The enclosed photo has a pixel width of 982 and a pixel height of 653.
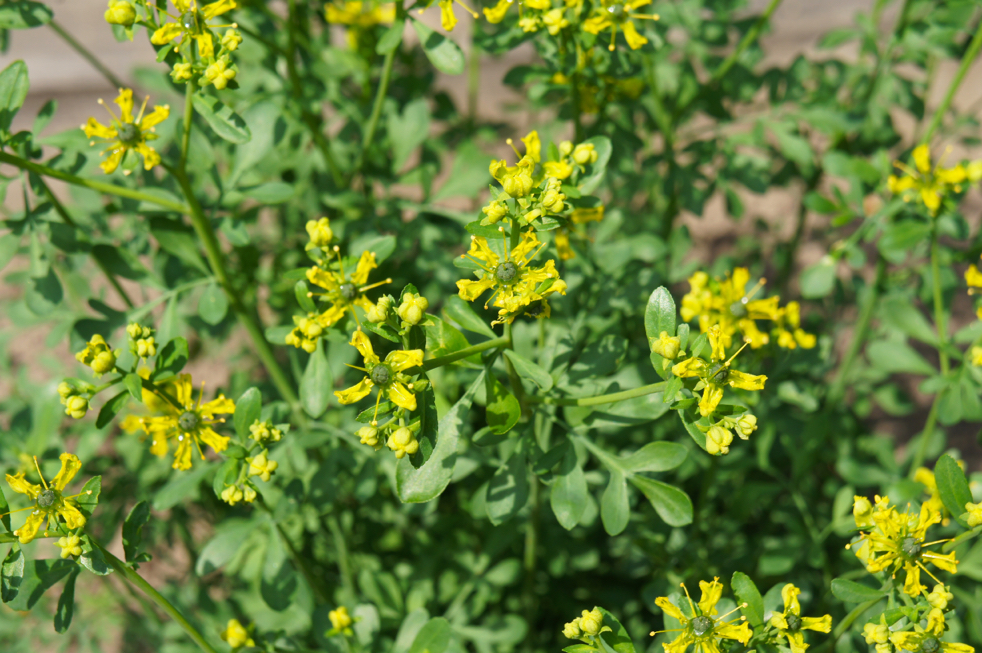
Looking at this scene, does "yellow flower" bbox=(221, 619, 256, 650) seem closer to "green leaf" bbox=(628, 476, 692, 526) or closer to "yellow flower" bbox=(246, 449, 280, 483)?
"yellow flower" bbox=(246, 449, 280, 483)

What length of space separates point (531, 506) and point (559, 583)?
104 centimetres

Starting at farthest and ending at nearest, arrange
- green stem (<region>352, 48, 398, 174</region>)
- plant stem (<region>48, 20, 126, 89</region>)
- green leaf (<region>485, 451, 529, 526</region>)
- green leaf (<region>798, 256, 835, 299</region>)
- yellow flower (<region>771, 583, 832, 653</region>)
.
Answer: green leaf (<region>798, 256, 835, 299</region>), plant stem (<region>48, 20, 126, 89</region>), green stem (<region>352, 48, 398, 174</region>), green leaf (<region>485, 451, 529, 526</region>), yellow flower (<region>771, 583, 832, 653</region>)

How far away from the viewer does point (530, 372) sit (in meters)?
1.56

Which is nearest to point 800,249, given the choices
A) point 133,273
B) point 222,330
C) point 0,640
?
point 222,330

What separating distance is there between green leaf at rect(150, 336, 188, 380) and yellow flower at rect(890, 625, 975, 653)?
5.25 feet

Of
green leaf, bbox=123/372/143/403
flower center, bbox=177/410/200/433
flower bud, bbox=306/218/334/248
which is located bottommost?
flower center, bbox=177/410/200/433

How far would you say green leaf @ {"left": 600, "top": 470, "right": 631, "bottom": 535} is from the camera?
1.72 meters

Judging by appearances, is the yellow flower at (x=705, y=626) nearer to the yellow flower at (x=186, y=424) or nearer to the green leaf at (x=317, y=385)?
the green leaf at (x=317, y=385)

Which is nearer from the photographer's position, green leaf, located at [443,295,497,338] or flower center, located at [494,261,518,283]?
flower center, located at [494,261,518,283]

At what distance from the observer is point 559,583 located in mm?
3076

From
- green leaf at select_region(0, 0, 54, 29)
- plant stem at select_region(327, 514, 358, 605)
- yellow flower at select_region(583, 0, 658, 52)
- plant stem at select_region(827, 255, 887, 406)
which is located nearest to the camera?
yellow flower at select_region(583, 0, 658, 52)

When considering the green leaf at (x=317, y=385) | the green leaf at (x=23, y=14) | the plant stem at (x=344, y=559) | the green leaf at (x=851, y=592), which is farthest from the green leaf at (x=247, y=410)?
the green leaf at (x=851, y=592)

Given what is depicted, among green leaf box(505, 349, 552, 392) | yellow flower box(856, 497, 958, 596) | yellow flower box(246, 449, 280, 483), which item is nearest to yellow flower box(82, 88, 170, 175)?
yellow flower box(246, 449, 280, 483)

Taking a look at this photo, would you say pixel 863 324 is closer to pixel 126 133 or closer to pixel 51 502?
pixel 126 133
